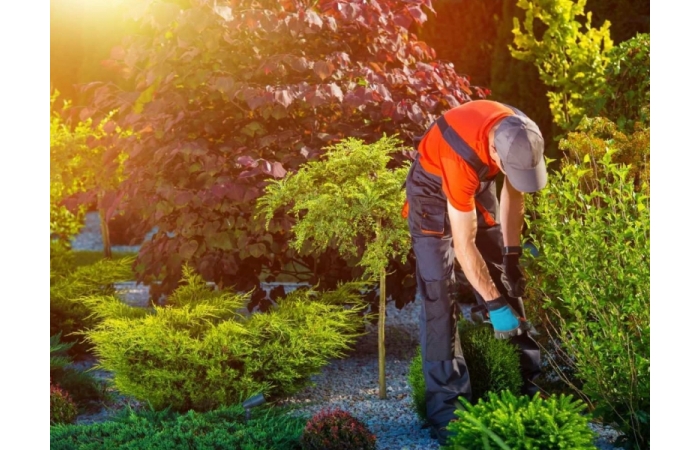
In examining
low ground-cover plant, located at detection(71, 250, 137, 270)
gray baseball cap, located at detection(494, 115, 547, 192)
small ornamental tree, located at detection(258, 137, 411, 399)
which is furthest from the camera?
low ground-cover plant, located at detection(71, 250, 137, 270)

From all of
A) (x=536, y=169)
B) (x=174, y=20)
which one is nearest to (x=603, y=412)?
(x=536, y=169)

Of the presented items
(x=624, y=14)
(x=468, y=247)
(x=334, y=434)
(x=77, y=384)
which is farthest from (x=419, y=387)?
(x=624, y=14)

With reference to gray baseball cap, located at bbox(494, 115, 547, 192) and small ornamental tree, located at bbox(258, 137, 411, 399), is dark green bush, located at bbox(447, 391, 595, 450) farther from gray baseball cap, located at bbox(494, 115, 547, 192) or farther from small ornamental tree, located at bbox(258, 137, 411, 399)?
small ornamental tree, located at bbox(258, 137, 411, 399)

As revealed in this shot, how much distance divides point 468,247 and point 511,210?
0.51 m

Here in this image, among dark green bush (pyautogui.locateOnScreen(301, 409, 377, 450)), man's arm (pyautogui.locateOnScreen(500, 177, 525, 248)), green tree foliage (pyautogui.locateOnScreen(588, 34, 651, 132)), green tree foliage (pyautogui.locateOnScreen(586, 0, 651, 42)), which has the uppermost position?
green tree foliage (pyautogui.locateOnScreen(586, 0, 651, 42))

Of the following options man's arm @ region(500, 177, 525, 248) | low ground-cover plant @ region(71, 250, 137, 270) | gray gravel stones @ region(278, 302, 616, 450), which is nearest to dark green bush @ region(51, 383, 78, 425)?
gray gravel stones @ region(278, 302, 616, 450)

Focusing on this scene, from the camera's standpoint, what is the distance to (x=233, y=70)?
15.8 feet

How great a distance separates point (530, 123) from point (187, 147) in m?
1.96

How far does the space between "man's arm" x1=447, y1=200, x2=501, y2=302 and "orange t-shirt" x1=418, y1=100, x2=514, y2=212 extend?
0.11ft

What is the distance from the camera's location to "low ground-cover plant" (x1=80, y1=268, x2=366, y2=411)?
407cm

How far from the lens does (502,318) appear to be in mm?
3387
